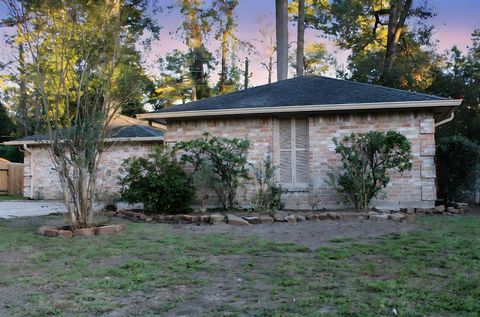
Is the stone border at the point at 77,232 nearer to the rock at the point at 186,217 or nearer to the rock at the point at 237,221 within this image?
the rock at the point at 186,217

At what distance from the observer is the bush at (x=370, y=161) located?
889cm

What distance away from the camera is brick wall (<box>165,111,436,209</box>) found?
9.73 metres

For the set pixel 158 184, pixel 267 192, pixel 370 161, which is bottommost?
pixel 267 192

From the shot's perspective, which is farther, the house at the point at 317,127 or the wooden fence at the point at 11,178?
the wooden fence at the point at 11,178

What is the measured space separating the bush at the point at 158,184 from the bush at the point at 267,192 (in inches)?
57.6

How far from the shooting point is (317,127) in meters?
10.1

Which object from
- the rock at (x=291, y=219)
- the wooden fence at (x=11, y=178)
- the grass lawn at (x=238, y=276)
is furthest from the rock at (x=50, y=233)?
the wooden fence at (x=11, y=178)

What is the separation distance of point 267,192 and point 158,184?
240 cm

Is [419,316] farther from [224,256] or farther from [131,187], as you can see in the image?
[131,187]

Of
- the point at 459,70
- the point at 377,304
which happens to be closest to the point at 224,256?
the point at 377,304

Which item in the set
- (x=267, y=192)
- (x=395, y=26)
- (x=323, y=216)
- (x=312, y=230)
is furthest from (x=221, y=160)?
(x=395, y=26)

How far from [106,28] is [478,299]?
6.79 meters

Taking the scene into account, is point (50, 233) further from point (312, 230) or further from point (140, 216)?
point (312, 230)

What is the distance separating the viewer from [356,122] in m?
10.0
